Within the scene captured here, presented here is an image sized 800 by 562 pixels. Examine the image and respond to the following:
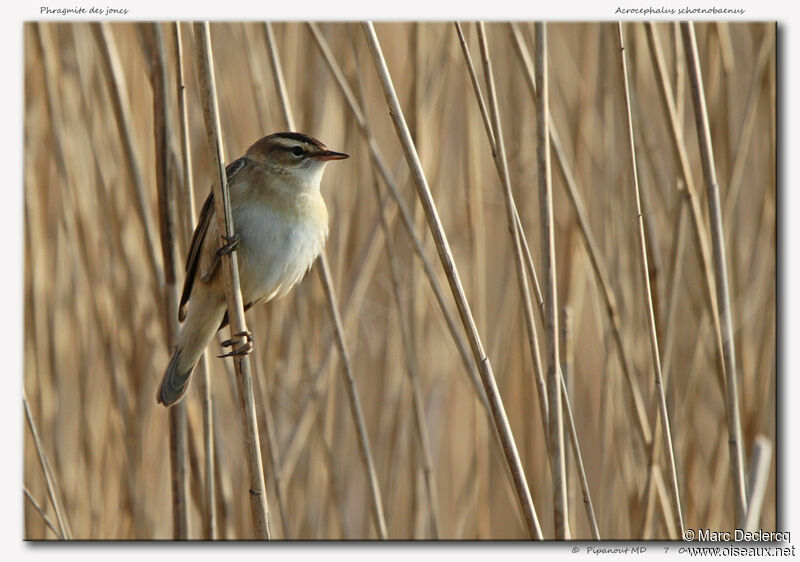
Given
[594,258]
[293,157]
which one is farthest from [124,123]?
[594,258]

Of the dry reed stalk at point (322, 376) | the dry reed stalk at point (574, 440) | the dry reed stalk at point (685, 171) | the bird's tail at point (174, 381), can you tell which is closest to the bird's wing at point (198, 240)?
the bird's tail at point (174, 381)

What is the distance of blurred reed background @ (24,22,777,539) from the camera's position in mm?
1938

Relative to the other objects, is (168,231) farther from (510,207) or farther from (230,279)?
(510,207)

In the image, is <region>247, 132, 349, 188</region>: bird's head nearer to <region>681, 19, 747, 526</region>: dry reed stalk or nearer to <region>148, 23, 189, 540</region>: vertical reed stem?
<region>148, 23, 189, 540</region>: vertical reed stem

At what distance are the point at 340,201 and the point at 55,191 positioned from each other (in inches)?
30.8

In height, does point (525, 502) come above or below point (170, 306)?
below

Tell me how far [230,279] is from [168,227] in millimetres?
338

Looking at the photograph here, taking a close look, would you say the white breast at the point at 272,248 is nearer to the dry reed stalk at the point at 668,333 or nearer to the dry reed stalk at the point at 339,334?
the dry reed stalk at the point at 339,334

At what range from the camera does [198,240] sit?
66.3 inches

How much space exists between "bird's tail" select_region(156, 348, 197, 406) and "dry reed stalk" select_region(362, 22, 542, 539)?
27.1 inches

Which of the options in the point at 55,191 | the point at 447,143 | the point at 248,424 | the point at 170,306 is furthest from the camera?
the point at 447,143
